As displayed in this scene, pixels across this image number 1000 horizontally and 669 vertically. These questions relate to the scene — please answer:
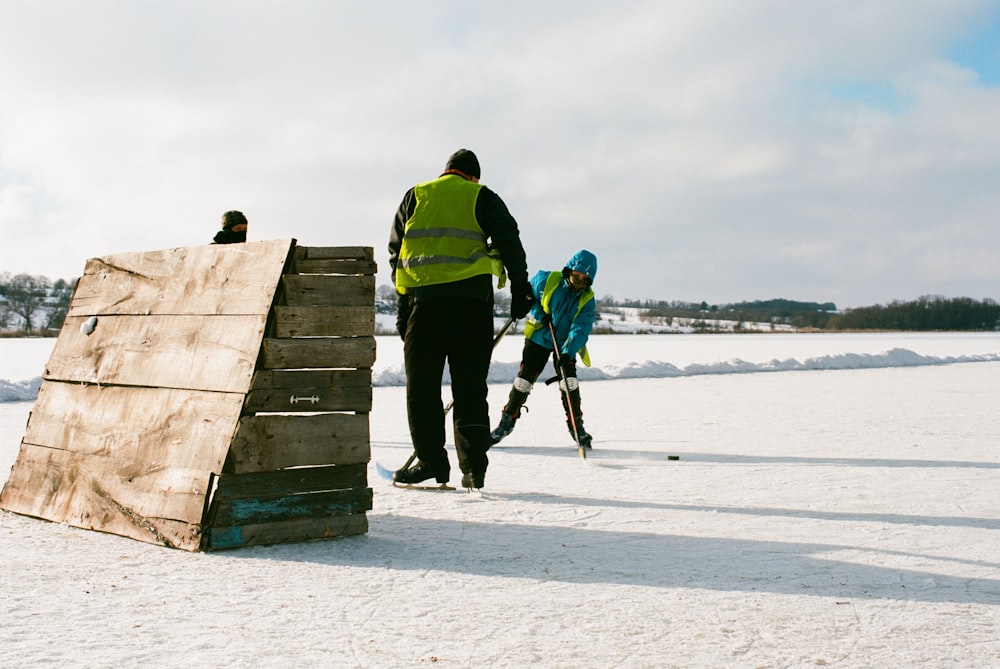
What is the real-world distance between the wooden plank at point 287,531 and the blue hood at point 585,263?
3.34 meters

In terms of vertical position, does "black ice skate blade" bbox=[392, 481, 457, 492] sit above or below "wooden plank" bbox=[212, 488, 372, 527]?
below

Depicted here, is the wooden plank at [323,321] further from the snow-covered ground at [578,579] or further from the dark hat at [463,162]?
the dark hat at [463,162]

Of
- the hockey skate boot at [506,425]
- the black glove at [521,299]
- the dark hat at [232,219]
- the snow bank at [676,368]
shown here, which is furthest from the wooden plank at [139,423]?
the snow bank at [676,368]

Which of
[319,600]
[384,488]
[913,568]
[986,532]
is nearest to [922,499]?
[986,532]

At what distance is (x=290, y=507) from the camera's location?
3.46 m

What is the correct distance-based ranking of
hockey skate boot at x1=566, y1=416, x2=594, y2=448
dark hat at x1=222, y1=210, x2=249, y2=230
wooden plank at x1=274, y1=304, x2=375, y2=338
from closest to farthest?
wooden plank at x1=274, y1=304, x2=375, y2=338, dark hat at x1=222, y1=210, x2=249, y2=230, hockey skate boot at x1=566, y1=416, x2=594, y2=448

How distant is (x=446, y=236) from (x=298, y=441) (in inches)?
55.8

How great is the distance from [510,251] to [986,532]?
2.57 m

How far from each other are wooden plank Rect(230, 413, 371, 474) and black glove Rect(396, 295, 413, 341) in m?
1.03

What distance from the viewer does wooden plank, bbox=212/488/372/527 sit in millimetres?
3289

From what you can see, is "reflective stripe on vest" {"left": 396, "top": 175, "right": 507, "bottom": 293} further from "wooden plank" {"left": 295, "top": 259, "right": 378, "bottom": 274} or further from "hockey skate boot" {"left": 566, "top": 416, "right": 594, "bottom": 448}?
"hockey skate boot" {"left": 566, "top": 416, "right": 594, "bottom": 448}

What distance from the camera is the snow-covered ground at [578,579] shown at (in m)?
2.29

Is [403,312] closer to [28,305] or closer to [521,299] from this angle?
[521,299]

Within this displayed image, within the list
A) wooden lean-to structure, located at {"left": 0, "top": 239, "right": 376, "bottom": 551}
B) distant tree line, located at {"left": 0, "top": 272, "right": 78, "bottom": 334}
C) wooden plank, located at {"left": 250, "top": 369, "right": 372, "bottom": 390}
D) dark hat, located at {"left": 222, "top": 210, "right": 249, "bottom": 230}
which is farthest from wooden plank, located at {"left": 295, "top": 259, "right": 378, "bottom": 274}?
distant tree line, located at {"left": 0, "top": 272, "right": 78, "bottom": 334}
